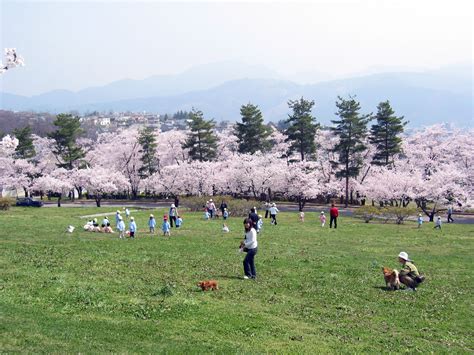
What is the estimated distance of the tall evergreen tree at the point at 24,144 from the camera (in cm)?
8125

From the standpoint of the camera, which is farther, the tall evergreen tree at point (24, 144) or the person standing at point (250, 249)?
the tall evergreen tree at point (24, 144)

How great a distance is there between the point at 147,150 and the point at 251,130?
19.2 metres

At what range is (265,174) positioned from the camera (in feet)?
252

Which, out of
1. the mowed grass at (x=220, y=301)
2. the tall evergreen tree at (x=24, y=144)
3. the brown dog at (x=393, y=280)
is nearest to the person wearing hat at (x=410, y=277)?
the brown dog at (x=393, y=280)

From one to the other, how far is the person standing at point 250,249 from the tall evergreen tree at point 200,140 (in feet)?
216

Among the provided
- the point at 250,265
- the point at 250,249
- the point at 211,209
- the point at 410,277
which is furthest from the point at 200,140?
the point at 410,277

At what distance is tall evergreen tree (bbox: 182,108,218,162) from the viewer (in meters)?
83.7

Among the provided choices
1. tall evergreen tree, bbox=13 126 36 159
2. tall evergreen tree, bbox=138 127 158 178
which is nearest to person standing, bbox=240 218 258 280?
tall evergreen tree, bbox=138 127 158 178

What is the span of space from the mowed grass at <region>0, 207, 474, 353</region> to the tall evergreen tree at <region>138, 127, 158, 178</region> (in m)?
60.0

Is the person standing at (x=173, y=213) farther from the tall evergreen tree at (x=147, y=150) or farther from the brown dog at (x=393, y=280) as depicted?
the tall evergreen tree at (x=147, y=150)

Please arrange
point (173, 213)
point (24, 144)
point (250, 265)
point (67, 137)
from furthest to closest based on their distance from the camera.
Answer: point (24, 144) → point (67, 137) → point (173, 213) → point (250, 265)

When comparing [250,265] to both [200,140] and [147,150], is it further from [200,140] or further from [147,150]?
[147,150]

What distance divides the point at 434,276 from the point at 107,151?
83048 millimetres

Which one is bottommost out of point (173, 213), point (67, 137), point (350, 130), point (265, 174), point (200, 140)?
point (173, 213)
